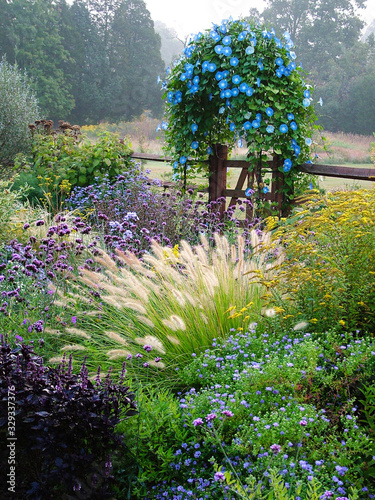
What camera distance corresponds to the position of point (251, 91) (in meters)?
5.11

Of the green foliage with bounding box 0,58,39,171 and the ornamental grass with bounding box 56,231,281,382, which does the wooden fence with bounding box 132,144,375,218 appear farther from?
the green foliage with bounding box 0,58,39,171

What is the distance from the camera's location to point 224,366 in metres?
2.30

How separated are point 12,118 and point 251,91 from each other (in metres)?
8.82

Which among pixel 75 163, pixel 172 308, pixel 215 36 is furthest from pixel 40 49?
pixel 172 308

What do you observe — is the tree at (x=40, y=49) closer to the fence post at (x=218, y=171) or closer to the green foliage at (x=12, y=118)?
the green foliage at (x=12, y=118)

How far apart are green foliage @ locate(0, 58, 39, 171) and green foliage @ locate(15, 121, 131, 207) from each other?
4.39 metres

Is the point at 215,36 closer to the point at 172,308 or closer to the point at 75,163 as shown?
the point at 75,163

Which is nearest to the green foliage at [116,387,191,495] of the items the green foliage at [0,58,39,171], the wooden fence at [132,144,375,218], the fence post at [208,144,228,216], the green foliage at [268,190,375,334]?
the green foliage at [268,190,375,334]

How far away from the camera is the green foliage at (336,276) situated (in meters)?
2.49

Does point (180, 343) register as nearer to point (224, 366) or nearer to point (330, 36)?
point (224, 366)

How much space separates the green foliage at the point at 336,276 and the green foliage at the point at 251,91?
2.77 metres

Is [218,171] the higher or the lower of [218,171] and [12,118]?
the lower

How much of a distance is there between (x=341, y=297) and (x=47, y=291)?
1.88 m

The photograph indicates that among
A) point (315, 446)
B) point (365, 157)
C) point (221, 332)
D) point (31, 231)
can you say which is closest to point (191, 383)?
point (221, 332)
